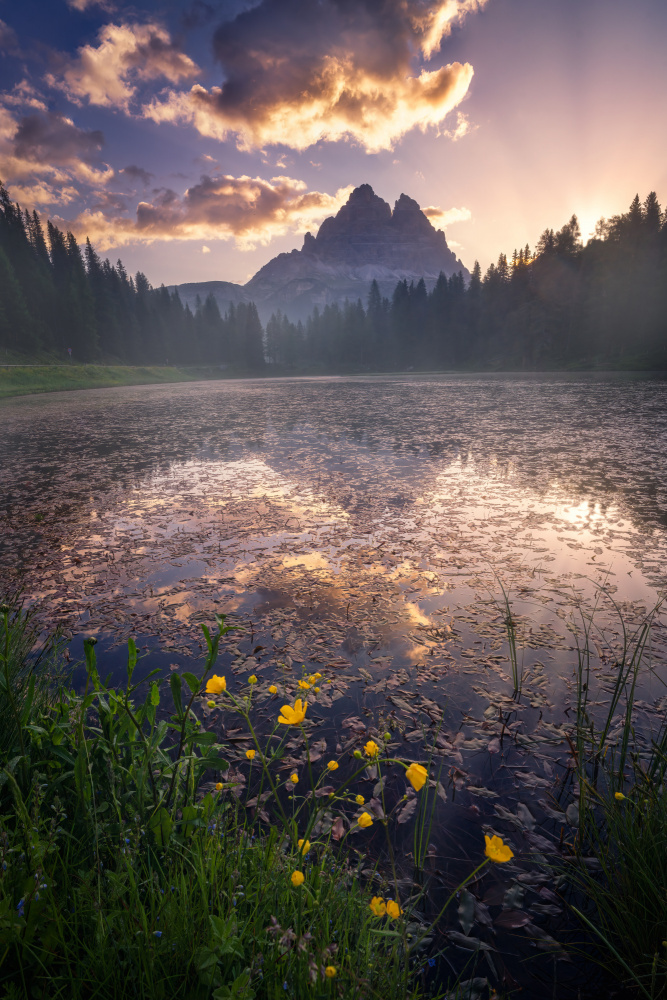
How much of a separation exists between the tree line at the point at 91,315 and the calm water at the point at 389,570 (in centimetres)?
6172

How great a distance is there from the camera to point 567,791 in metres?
3.09

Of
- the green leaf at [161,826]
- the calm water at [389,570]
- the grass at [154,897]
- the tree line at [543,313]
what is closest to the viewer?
the grass at [154,897]

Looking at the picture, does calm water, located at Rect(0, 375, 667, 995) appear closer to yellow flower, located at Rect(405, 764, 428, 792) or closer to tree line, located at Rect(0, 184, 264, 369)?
yellow flower, located at Rect(405, 764, 428, 792)

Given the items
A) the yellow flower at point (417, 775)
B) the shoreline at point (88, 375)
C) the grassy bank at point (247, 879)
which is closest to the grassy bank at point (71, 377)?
the shoreline at point (88, 375)

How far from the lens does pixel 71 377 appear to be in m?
49.6

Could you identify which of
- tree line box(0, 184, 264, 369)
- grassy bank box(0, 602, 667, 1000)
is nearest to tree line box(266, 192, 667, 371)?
tree line box(0, 184, 264, 369)

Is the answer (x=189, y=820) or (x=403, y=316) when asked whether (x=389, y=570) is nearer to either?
(x=189, y=820)

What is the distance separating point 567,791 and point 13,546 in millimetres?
8622

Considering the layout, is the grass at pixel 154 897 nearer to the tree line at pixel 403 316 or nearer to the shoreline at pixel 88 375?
the shoreline at pixel 88 375

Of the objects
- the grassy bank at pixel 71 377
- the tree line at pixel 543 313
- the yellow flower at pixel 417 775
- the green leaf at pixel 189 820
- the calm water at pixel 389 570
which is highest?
the tree line at pixel 543 313

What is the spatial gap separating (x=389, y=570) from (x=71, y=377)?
2149 inches

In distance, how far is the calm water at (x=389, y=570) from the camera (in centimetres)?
381

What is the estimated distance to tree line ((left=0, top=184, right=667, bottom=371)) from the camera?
58.1m

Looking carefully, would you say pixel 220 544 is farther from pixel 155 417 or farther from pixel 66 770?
pixel 155 417
